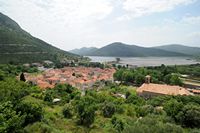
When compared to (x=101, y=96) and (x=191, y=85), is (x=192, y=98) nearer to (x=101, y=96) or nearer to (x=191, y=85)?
(x=101, y=96)

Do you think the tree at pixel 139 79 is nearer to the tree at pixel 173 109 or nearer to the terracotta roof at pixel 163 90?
the terracotta roof at pixel 163 90

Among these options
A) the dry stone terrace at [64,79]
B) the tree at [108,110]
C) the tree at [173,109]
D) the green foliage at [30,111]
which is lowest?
the dry stone terrace at [64,79]

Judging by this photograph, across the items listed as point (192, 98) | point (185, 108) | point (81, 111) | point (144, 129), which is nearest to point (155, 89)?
point (192, 98)

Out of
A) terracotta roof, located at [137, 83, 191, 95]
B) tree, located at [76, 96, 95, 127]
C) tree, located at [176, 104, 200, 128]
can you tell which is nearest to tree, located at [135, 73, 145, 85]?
terracotta roof, located at [137, 83, 191, 95]

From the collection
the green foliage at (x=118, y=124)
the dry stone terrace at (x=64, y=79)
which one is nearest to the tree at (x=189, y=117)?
the green foliage at (x=118, y=124)

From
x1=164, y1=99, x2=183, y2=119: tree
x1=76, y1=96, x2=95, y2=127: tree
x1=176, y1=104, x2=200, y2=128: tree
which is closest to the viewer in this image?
x1=76, y1=96, x2=95, y2=127: tree

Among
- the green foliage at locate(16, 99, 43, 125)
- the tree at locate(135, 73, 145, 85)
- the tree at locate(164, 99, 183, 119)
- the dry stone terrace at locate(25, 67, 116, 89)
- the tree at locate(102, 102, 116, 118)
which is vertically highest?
the green foliage at locate(16, 99, 43, 125)

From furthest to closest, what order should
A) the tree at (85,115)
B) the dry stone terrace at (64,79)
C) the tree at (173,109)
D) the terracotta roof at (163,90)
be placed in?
the dry stone terrace at (64,79) < the terracotta roof at (163,90) < the tree at (173,109) < the tree at (85,115)

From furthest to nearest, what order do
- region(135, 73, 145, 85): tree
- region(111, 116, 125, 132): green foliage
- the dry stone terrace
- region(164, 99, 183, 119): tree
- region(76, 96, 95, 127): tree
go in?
region(135, 73, 145, 85): tree, the dry stone terrace, region(164, 99, 183, 119): tree, region(76, 96, 95, 127): tree, region(111, 116, 125, 132): green foliage

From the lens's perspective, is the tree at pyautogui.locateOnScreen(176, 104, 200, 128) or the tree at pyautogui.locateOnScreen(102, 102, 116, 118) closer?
the tree at pyautogui.locateOnScreen(176, 104, 200, 128)

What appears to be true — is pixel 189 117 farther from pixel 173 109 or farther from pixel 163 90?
pixel 163 90

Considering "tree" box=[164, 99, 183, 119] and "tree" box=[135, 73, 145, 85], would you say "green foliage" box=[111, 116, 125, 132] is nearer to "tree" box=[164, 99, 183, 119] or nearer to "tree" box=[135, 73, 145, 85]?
"tree" box=[164, 99, 183, 119]

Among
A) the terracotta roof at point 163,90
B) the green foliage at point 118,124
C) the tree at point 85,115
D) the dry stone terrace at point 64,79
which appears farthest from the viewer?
the dry stone terrace at point 64,79

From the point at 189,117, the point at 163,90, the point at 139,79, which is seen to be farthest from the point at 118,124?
the point at 139,79
